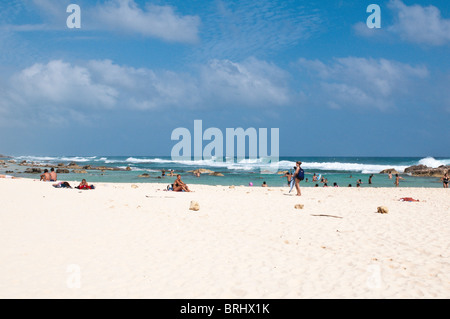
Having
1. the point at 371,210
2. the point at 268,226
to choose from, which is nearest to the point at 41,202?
the point at 268,226

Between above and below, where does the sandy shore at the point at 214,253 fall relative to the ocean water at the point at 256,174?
below

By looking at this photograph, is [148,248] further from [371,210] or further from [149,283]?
[371,210]

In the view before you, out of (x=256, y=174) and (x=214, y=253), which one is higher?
(x=256, y=174)

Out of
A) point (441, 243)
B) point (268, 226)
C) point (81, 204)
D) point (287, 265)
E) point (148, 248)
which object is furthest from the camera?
point (81, 204)

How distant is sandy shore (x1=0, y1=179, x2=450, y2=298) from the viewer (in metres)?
5.42

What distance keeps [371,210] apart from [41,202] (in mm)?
12088

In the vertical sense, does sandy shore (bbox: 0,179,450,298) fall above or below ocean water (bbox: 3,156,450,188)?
below

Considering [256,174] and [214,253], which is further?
[256,174]

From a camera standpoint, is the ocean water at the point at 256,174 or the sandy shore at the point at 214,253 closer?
A: the sandy shore at the point at 214,253

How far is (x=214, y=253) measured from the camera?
23.9 feet

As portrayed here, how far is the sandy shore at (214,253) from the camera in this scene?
5.42 metres

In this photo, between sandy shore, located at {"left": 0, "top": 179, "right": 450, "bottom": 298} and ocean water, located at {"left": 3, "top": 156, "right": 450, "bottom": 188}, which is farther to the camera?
ocean water, located at {"left": 3, "top": 156, "right": 450, "bottom": 188}

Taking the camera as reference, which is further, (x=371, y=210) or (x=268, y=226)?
(x=371, y=210)

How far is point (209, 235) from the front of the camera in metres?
8.78
